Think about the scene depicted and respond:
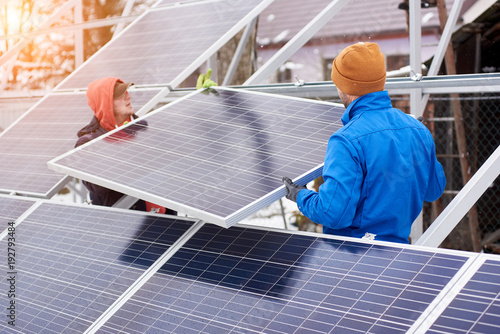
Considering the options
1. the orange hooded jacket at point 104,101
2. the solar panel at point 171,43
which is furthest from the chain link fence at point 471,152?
the orange hooded jacket at point 104,101

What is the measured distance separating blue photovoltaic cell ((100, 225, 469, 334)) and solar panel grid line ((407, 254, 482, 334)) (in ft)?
0.07

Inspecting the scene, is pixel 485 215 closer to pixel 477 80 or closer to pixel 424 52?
pixel 424 52

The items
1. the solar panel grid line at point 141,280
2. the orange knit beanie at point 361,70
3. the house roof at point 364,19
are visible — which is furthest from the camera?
the house roof at point 364,19

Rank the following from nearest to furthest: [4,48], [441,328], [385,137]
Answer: [441,328] < [385,137] < [4,48]

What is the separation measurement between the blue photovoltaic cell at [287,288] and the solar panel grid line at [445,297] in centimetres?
2

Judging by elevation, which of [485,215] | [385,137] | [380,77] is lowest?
[485,215]

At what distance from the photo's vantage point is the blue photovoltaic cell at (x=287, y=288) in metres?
2.00

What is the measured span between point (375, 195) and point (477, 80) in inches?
62.7

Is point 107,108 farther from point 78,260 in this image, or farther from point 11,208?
point 78,260

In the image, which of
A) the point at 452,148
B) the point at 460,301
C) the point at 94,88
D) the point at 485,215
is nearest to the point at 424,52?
the point at 452,148

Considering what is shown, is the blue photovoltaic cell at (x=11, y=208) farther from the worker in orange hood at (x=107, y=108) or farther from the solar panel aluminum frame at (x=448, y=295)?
the solar panel aluminum frame at (x=448, y=295)

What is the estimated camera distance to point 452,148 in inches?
345

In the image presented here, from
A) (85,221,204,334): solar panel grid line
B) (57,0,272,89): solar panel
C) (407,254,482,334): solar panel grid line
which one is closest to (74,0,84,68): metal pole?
(57,0,272,89): solar panel

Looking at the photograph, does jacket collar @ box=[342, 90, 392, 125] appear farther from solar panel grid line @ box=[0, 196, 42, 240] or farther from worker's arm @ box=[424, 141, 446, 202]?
solar panel grid line @ box=[0, 196, 42, 240]
